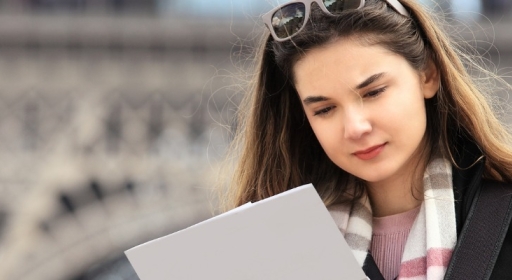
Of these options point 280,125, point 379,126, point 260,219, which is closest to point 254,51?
point 280,125

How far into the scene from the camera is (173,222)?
1095cm

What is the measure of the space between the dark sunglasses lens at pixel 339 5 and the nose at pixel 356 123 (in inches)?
8.9

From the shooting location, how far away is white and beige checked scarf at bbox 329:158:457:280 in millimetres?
1732

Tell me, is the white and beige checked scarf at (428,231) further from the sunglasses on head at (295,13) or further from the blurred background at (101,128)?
the blurred background at (101,128)

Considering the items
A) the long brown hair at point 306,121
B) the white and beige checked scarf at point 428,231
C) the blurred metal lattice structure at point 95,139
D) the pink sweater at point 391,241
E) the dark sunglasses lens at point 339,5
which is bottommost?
the blurred metal lattice structure at point 95,139

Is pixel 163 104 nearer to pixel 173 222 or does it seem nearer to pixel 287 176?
pixel 173 222

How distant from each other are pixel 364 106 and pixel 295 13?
0.26 m

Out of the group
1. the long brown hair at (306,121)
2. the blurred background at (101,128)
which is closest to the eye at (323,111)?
the long brown hair at (306,121)

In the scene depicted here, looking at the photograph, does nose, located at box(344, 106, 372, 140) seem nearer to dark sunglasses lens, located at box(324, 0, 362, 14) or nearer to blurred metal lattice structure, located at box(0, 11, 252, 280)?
dark sunglasses lens, located at box(324, 0, 362, 14)

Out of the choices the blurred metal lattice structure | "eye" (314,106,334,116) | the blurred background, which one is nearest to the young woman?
"eye" (314,106,334,116)

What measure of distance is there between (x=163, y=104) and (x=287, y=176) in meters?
8.46

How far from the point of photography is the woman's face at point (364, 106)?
1.75 m

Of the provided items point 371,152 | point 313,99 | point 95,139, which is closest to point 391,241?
point 371,152

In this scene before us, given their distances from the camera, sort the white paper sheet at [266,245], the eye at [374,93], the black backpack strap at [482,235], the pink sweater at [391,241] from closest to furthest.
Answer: the white paper sheet at [266,245] → the black backpack strap at [482,235] → the eye at [374,93] → the pink sweater at [391,241]
